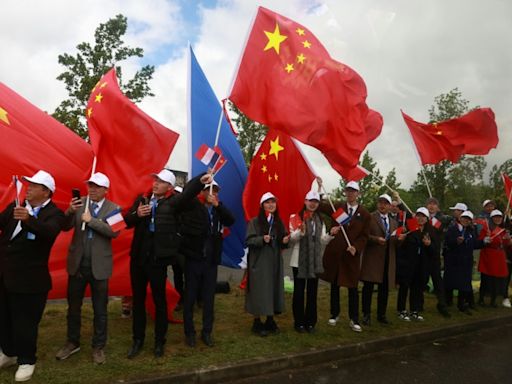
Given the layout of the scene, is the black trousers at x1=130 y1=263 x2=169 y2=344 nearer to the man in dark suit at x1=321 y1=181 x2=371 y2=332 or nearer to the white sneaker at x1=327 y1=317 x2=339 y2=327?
the man in dark suit at x1=321 y1=181 x2=371 y2=332

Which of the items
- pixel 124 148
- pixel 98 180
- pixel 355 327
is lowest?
pixel 355 327

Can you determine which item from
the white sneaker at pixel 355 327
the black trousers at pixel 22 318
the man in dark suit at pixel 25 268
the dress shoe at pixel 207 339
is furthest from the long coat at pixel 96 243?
the white sneaker at pixel 355 327

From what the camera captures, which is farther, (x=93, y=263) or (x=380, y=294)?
(x=380, y=294)

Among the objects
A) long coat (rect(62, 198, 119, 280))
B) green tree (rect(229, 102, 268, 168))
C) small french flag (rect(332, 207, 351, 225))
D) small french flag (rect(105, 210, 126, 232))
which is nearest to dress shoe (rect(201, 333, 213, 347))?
long coat (rect(62, 198, 119, 280))

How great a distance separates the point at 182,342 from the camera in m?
5.61

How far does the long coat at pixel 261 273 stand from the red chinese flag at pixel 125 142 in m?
1.66

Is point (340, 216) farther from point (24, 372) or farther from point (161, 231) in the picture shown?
point (24, 372)

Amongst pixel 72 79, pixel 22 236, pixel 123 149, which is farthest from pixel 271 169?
pixel 72 79

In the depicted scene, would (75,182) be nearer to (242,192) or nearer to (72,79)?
(242,192)

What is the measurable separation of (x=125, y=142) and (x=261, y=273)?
8.50ft

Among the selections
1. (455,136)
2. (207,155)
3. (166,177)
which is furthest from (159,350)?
(455,136)

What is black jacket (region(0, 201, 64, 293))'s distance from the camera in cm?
422

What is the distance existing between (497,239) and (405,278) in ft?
9.19

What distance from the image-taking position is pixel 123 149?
20.0ft
